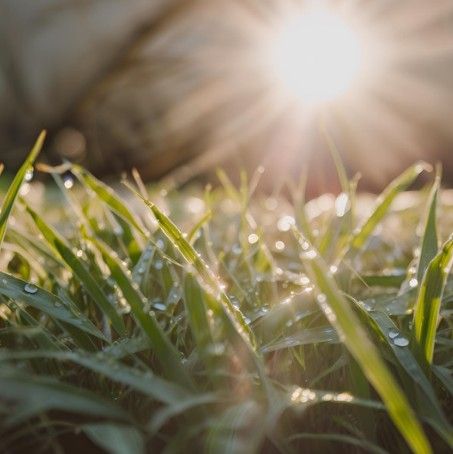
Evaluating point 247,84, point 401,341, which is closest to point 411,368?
point 401,341

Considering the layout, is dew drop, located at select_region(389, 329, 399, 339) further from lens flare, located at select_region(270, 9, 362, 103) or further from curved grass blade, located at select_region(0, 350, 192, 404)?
Answer: lens flare, located at select_region(270, 9, 362, 103)

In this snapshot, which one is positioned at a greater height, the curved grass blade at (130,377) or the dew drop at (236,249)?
the dew drop at (236,249)

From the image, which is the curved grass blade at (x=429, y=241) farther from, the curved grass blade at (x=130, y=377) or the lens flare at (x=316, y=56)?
the lens flare at (x=316, y=56)

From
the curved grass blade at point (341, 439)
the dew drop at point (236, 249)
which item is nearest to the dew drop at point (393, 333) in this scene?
the curved grass blade at point (341, 439)

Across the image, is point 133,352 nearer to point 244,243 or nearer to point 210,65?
point 244,243

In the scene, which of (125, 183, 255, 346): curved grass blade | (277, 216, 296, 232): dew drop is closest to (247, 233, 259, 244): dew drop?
(277, 216, 296, 232): dew drop

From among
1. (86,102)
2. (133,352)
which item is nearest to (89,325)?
(133,352)

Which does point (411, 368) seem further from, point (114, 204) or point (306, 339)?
point (114, 204)
